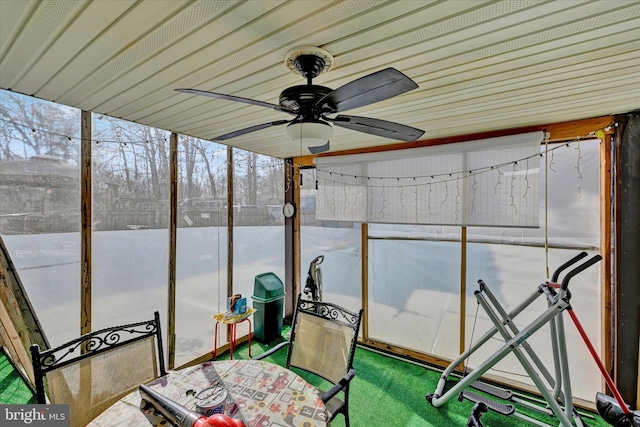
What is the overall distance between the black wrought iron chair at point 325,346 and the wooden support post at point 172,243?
4.49 feet

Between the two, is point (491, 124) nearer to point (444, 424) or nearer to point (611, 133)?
point (611, 133)

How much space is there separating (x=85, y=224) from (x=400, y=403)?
3261 mm

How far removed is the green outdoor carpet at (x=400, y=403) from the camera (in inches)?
94.8

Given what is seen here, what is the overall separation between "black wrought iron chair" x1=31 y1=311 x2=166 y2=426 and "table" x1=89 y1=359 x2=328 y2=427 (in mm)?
257

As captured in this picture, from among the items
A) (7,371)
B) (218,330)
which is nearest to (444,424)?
(218,330)

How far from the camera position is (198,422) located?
1042 mm

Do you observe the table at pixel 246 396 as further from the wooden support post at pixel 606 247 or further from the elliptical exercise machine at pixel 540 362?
the wooden support post at pixel 606 247

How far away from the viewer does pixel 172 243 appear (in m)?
2.97

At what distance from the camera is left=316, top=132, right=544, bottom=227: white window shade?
269 cm

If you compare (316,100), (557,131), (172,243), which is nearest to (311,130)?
(316,100)

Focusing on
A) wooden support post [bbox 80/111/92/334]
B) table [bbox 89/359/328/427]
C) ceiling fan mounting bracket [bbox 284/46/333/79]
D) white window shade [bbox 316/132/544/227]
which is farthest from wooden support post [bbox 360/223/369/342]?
Result: wooden support post [bbox 80/111/92/334]

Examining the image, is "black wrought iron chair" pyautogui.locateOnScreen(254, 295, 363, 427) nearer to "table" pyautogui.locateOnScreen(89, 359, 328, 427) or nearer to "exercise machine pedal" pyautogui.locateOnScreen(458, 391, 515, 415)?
"table" pyautogui.locateOnScreen(89, 359, 328, 427)

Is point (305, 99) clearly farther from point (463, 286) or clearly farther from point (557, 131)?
point (463, 286)

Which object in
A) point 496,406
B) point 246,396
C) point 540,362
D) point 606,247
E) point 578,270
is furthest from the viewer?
point 606,247
